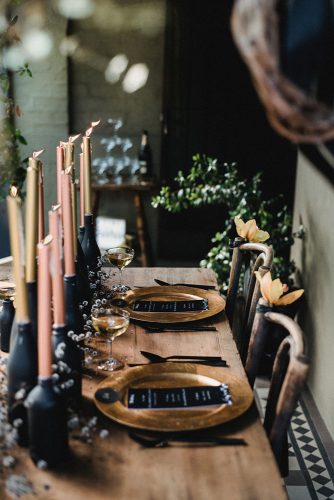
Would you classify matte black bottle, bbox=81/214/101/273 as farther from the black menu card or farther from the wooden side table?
the wooden side table

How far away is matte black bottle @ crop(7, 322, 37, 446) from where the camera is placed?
1.36 metres

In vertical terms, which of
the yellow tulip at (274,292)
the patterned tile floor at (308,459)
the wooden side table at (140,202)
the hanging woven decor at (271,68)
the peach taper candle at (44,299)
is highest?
the hanging woven decor at (271,68)

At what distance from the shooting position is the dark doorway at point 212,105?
4.66 metres

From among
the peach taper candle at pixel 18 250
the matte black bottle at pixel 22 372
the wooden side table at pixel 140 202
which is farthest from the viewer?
the wooden side table at pixel 140 202

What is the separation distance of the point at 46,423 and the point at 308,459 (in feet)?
5.58

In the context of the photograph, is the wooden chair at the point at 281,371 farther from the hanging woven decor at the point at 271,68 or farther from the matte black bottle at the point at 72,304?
the hanging woven decor at the point at 271,68

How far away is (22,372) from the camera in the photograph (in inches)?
53.9

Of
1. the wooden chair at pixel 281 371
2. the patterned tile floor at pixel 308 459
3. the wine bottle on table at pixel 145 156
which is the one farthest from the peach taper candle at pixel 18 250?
the wine bottle on table at pixel 145 156

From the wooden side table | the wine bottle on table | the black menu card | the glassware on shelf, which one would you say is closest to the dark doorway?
the wine bottle on table

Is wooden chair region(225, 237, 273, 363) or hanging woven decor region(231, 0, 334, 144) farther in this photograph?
wooden chair region(225, 237, 273, 363)

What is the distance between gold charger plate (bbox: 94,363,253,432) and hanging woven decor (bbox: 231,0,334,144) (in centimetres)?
74

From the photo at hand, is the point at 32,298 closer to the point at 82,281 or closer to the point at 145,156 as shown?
the point at 82,281

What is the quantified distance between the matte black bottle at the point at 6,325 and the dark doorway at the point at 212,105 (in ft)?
10.4

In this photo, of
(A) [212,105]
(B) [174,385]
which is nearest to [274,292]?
(B) [174,385]
